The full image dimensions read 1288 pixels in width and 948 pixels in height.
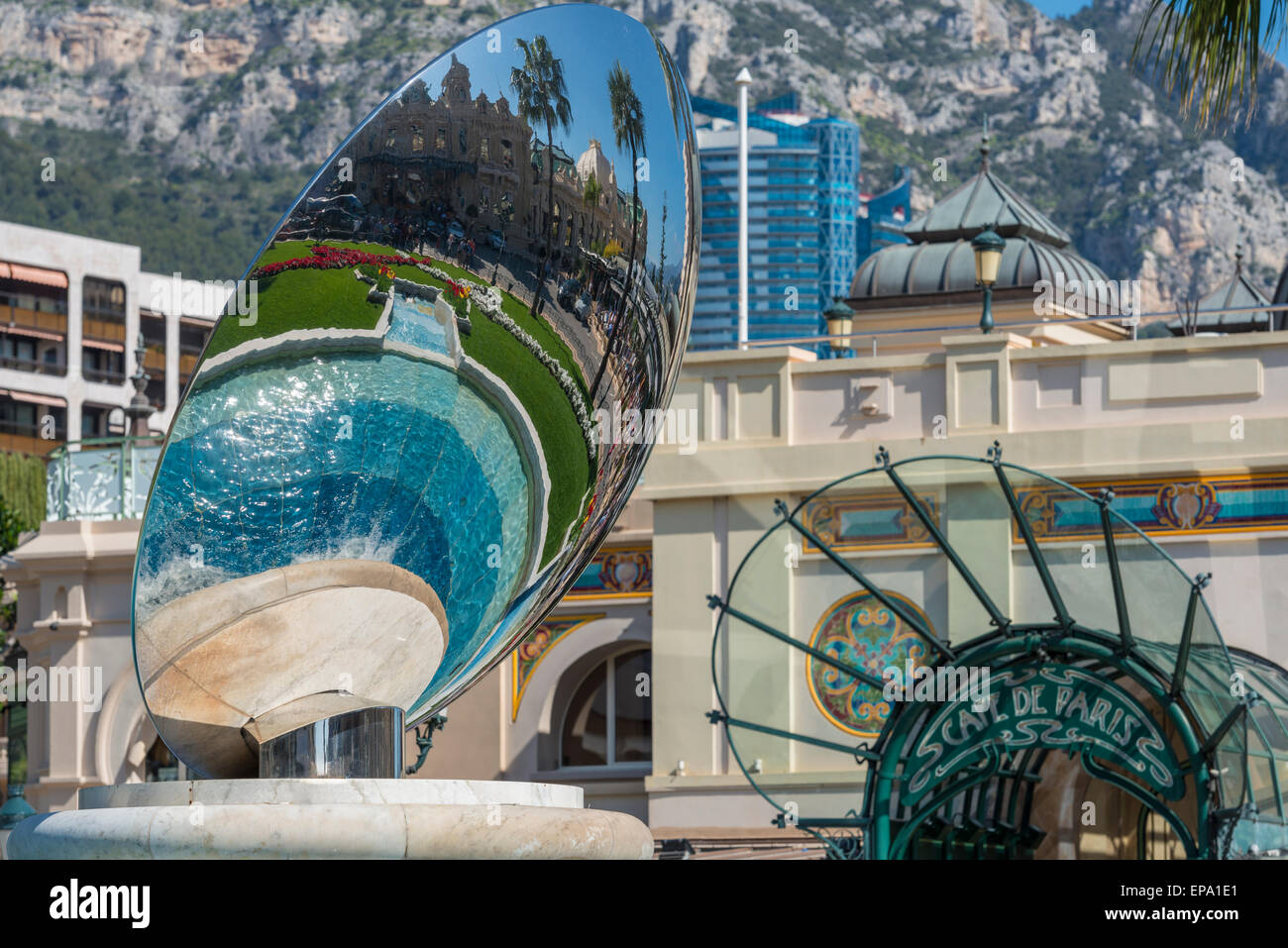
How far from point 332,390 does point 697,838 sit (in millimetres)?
11437

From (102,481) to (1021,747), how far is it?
38.9 ft

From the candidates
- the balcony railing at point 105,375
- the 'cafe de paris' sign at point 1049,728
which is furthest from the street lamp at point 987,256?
the balcony railing at point 105,375

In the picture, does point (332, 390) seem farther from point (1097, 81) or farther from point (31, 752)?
point (1097, 81)

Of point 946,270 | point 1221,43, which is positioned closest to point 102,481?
point 946,270

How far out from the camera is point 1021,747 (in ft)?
49.7

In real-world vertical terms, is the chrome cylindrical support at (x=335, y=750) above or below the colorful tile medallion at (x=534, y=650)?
above

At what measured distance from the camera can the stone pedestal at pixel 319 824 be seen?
20.1ft

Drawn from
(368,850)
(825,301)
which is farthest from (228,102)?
(368,850)

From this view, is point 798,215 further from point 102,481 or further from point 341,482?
point 341,482

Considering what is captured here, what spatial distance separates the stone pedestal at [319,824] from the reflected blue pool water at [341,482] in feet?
2.99

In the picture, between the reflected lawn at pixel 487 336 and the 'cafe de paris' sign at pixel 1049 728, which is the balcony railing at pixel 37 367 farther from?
the reflected lawn at pixel 487 336

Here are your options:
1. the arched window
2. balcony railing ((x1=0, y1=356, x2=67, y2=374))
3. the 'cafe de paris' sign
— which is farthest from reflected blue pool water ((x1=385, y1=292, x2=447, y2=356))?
balcony railing ((x1=0, y1=356, x2=67, y2=374))

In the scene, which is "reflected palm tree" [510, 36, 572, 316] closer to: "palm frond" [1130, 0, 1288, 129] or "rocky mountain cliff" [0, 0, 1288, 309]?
"palm frond" [1130, 0, 1288, 129]

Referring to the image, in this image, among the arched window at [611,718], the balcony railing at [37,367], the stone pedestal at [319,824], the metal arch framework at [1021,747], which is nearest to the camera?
the stone pedestal at [319,824]
